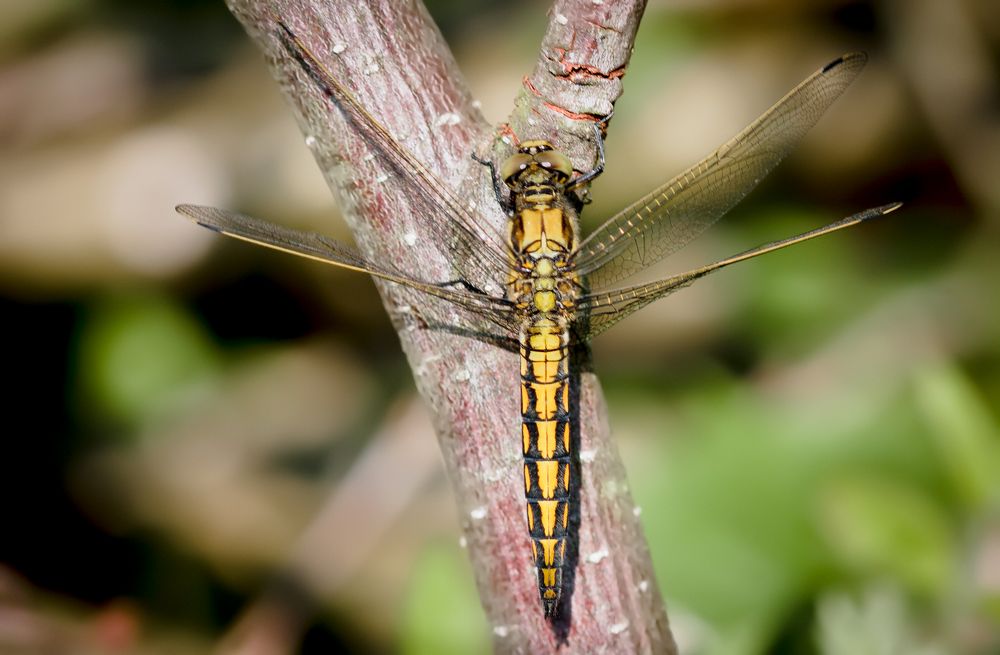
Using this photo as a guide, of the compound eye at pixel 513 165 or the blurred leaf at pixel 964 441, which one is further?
the blurred leaf at pixel 964 441

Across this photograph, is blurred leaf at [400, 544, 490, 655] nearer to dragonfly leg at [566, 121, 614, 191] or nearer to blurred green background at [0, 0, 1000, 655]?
blurred green background at [0, 0, 1000, 655]

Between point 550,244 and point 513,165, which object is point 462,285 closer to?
point 513,165

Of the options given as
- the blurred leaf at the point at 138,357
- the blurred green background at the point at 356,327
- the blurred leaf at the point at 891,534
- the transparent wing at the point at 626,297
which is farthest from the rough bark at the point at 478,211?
the blurred leaf at the point at 138,357

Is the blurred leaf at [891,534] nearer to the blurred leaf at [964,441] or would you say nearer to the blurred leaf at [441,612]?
the blurred leaf at [964,441]

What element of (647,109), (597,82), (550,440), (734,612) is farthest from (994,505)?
(647,109)

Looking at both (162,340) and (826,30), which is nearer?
(162,340)

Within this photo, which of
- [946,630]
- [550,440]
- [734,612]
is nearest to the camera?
[550,440]

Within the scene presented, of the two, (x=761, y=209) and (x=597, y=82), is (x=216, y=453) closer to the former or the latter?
(x=761, y=209)

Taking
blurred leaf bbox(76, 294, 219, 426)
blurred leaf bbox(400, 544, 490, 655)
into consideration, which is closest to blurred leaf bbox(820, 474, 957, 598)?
blurred leaf bbox(400, 544, 490, 655)
